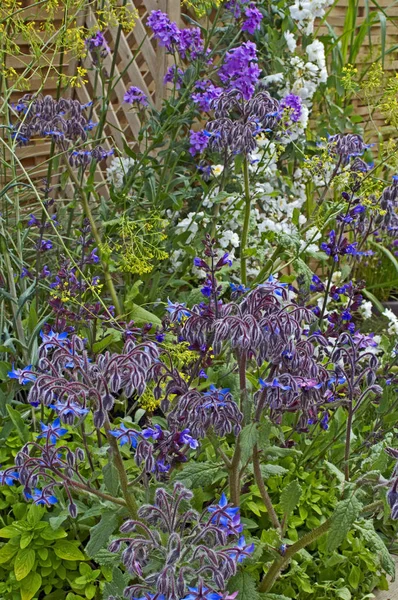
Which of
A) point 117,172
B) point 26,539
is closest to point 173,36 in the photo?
point 117,172

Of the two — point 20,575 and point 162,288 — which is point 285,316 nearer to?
point 20,575

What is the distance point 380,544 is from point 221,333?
606mm

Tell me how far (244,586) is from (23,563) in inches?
21.1

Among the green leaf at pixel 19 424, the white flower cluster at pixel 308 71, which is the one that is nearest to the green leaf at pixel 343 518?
the green leaf at pixel 19 424

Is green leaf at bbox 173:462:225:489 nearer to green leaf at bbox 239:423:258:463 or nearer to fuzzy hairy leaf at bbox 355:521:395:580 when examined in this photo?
green leaf at bbox 239:423:258:463

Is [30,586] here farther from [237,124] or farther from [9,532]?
[237,124]

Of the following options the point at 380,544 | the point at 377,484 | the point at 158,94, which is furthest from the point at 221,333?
the point at 158,94

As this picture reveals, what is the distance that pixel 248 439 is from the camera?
1.66m

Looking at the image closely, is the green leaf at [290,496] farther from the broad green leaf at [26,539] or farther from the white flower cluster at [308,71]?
the white flower cluster at [308,71]

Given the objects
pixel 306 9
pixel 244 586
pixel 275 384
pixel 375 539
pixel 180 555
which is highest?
pixel 306 9

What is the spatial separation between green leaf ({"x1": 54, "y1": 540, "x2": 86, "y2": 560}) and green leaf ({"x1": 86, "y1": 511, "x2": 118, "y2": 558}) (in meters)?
0.30

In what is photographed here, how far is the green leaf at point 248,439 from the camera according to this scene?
1636 millimetres

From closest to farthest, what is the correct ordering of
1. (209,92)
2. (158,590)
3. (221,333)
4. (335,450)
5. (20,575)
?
(158,590) → (221,333) → (20,575) → (335,450) → (209,92)

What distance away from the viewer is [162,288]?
320cm
